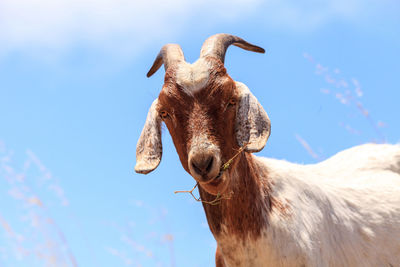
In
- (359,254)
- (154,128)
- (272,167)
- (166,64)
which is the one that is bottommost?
(359,254)

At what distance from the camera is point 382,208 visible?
585cm

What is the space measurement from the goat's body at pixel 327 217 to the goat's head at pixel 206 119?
0.59m

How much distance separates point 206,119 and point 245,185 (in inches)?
27.8

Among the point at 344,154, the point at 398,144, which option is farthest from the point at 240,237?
the point at 398,144

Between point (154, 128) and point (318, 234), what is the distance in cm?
154

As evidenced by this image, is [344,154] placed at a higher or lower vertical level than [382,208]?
higher

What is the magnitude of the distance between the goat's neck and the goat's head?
0.25 meters

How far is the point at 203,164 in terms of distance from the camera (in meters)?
4.16

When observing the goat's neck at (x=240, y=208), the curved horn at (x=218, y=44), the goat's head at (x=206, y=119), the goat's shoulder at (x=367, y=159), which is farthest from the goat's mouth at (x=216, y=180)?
the goat's shoulder at (x=367, y=159)

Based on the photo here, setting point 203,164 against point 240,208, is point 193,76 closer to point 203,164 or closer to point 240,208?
point 203,164

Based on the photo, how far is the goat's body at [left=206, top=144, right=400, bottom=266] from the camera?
473cm

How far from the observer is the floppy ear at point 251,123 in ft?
14.6

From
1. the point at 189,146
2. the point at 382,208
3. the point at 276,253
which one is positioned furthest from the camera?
the point at 382,208

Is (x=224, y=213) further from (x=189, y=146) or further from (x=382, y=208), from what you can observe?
(x=382, y=208)
